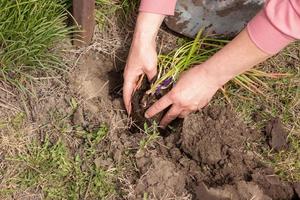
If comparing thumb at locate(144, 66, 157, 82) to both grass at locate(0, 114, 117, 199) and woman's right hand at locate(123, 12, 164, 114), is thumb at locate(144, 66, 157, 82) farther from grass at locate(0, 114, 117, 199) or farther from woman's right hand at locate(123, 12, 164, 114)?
grass at locate(0, 114, 117, 199)

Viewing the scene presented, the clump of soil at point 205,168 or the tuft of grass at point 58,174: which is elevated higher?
the clump of soil at point 205,168

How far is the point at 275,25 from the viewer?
154 cm

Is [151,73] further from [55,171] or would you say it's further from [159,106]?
[55,171]

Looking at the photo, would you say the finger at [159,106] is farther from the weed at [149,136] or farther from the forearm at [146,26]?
the forearm at [146,26]

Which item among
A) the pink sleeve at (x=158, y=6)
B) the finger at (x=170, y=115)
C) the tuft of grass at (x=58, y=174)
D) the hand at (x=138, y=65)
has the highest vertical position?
the pink sleeve at (x=158, y=6)

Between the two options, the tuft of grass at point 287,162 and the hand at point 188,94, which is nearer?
the hand at point 188,94

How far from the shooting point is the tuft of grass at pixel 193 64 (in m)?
2.05

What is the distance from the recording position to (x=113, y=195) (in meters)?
1.89

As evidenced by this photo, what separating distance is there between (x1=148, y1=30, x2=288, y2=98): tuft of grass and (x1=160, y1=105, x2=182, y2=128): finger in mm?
126

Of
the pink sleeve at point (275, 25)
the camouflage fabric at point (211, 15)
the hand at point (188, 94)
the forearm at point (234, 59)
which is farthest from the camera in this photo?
the camouflage fabric at point (211, 15)

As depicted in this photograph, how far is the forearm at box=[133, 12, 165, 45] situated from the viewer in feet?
6.04

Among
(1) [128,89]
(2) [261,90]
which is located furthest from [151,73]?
(2) [261,90]

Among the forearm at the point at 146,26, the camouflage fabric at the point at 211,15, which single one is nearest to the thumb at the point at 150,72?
the forearm at the point at 146,26

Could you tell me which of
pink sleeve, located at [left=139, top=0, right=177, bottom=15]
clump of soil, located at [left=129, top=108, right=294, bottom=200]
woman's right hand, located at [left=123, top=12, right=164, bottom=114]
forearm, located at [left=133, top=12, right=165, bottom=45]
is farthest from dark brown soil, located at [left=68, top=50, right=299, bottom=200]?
pink sleeve, located at [left=139, top=0, right=177, bottom=15]
